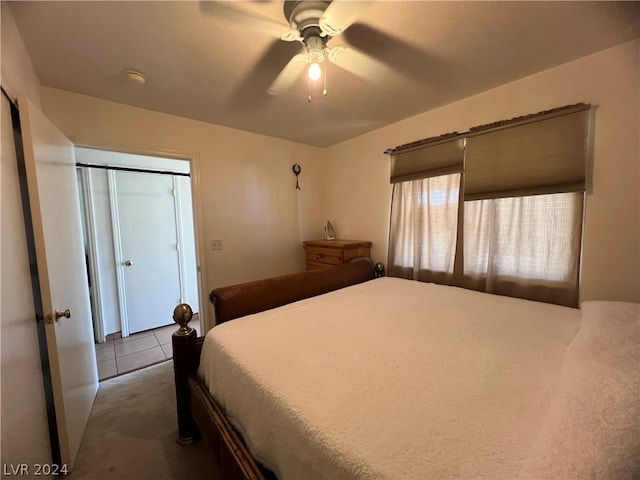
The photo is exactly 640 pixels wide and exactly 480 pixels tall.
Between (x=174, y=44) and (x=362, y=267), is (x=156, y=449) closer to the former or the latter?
(x=362, y=267)

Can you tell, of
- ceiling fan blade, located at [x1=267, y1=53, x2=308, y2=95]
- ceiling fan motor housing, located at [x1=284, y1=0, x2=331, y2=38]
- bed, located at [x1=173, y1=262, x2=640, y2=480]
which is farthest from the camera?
ceiling fan blade, located at [x1=267, y1=53, x2=308, y2=95]

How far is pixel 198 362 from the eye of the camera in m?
1.47

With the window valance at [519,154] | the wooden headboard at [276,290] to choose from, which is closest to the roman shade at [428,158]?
the window valance at [519,154]

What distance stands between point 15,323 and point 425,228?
8.80 feet

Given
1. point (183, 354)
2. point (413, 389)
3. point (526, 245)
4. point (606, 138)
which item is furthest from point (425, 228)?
point (183, 354)

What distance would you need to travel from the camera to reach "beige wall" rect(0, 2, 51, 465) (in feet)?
3.05

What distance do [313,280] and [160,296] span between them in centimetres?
244

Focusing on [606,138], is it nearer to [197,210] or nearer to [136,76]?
[136,76]

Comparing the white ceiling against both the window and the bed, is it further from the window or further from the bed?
the bed

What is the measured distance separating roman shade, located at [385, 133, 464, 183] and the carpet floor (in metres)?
2.63

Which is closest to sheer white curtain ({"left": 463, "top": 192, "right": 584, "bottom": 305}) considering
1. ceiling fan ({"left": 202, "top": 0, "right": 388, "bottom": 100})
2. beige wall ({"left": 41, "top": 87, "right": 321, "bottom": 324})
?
ceiling fan ({"left": 202, "top": 0, "right": 388, "bottom": 100})

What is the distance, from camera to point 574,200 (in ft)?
5.40

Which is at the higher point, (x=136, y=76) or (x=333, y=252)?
(x=136, y=76)

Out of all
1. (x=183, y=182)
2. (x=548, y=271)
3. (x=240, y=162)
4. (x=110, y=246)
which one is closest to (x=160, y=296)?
(x=110, y=246)
